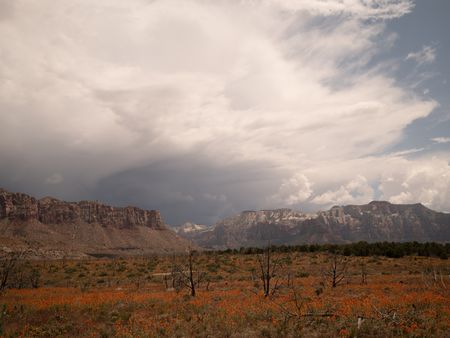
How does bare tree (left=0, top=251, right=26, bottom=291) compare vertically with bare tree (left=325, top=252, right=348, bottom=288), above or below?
above

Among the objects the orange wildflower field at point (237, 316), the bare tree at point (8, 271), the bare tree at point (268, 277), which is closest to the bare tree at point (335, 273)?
the orange wildflower field at point (237, 316)

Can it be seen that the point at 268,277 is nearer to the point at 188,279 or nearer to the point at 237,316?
the point at 237,316

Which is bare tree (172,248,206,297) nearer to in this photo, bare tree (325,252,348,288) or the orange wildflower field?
the orange wildflower field

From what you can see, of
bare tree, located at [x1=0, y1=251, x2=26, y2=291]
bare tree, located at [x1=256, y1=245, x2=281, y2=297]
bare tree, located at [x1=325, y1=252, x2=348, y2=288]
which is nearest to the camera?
bare tree, located at [x1=256, y1=245, x2=281, y2=297]

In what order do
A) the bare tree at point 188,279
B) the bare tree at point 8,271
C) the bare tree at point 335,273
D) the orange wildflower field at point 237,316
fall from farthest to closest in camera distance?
the bare tree at point 335,273, the bare tree at point 8,271, the bare tree at point 188,279, the orange wildflower field at point 237,316

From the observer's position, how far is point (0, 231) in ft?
630

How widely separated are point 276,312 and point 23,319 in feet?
43.7

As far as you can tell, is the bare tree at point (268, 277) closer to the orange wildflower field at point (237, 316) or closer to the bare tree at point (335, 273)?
the orange wildflower field at point (237, 316)

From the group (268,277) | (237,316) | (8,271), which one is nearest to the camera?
(237,316)

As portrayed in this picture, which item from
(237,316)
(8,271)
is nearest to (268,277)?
(237,316)

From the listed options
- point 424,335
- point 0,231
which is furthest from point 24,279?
point 0,231

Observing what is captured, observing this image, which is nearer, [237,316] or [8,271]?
[237,316]

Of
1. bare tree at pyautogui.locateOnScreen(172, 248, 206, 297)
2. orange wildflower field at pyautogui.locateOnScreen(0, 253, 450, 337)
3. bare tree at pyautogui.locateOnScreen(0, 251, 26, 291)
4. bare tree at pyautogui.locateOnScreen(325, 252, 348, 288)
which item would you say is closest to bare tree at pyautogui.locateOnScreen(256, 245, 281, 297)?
orange wildflower field at pyautogui.locateOnScreen(0, 253, 450, 337)

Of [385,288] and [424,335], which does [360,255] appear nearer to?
[385,288]
